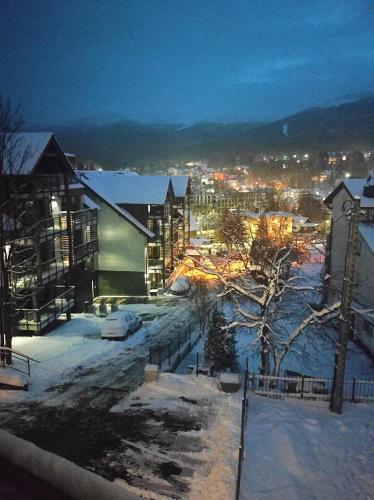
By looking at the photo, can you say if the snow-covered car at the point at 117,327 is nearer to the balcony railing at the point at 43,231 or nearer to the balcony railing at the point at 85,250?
the balcony railing at the point at 43,231

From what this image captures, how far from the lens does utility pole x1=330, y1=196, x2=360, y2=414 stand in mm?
12531

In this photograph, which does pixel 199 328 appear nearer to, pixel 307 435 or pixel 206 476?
pixel 307 435

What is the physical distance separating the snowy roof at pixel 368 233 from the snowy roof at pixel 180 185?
24082 mm

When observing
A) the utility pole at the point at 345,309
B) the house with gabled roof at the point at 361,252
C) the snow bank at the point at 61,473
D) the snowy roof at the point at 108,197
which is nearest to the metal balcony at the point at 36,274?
the snowy roof at the point at 108,197

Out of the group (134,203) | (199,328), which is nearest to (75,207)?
(134,203)

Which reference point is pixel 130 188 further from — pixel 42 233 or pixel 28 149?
pixel 28 149

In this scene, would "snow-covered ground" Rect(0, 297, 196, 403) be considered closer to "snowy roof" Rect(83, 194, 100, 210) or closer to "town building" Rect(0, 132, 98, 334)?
"town building" Rect(0, 132, 98, 334)

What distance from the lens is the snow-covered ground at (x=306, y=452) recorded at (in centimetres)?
988

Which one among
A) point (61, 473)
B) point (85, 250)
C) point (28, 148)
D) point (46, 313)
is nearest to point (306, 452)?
point (61, 473)

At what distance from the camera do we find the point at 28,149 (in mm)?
22719

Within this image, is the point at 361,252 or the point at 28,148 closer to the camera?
the point at 28,148

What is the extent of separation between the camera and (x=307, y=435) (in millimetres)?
12359

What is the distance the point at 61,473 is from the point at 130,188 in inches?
1465

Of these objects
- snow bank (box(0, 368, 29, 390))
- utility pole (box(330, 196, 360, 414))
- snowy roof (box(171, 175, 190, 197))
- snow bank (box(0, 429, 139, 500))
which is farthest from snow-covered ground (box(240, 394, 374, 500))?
snowy roof (box(171, 175, 190, 197))
